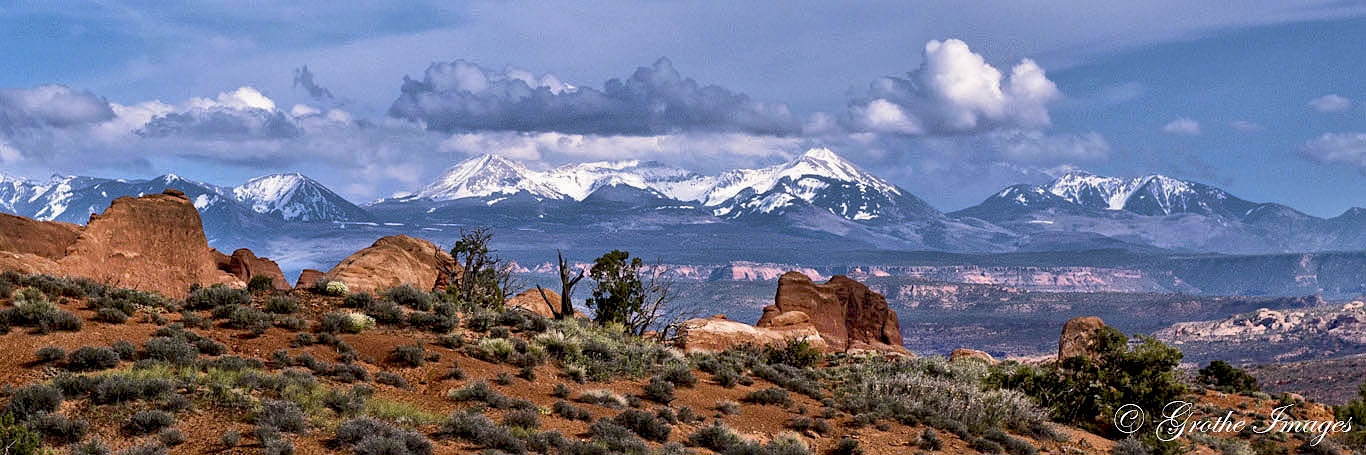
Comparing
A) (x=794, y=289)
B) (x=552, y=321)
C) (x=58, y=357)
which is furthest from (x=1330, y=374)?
(x=58, y=357)

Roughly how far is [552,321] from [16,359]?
48.6ft

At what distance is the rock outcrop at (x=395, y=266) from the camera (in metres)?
46.5

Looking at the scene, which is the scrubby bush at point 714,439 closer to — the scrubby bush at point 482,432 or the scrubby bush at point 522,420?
the scrubby bush at point 522,420

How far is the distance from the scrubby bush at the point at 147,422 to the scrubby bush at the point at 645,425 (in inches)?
323

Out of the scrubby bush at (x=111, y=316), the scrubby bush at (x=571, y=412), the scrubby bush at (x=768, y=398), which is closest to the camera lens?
the scrubby bush at (x=571, y=412)

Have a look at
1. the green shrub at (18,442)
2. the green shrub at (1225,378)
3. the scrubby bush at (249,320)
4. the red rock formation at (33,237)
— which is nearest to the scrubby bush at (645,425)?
the scrubby bush at (249,320)

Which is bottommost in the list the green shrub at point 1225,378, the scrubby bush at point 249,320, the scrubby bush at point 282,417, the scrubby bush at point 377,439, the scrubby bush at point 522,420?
the green shrub at point 1225,378

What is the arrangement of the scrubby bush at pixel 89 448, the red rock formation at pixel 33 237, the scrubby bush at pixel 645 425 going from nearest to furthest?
the scrubby bush at pixel 89 448
the scrubby bush at pixel 645 425
the red rock formation at pixel 33 237

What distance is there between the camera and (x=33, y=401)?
15242 mm

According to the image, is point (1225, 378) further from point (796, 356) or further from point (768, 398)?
point (768, 398)

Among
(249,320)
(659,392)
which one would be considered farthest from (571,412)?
(249,320)

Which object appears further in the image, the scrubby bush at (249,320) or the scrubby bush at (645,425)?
the scrubby bush at (249,320)

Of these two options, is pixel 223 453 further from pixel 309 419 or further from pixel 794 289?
pixel 794 289

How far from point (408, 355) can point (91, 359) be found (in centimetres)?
637
